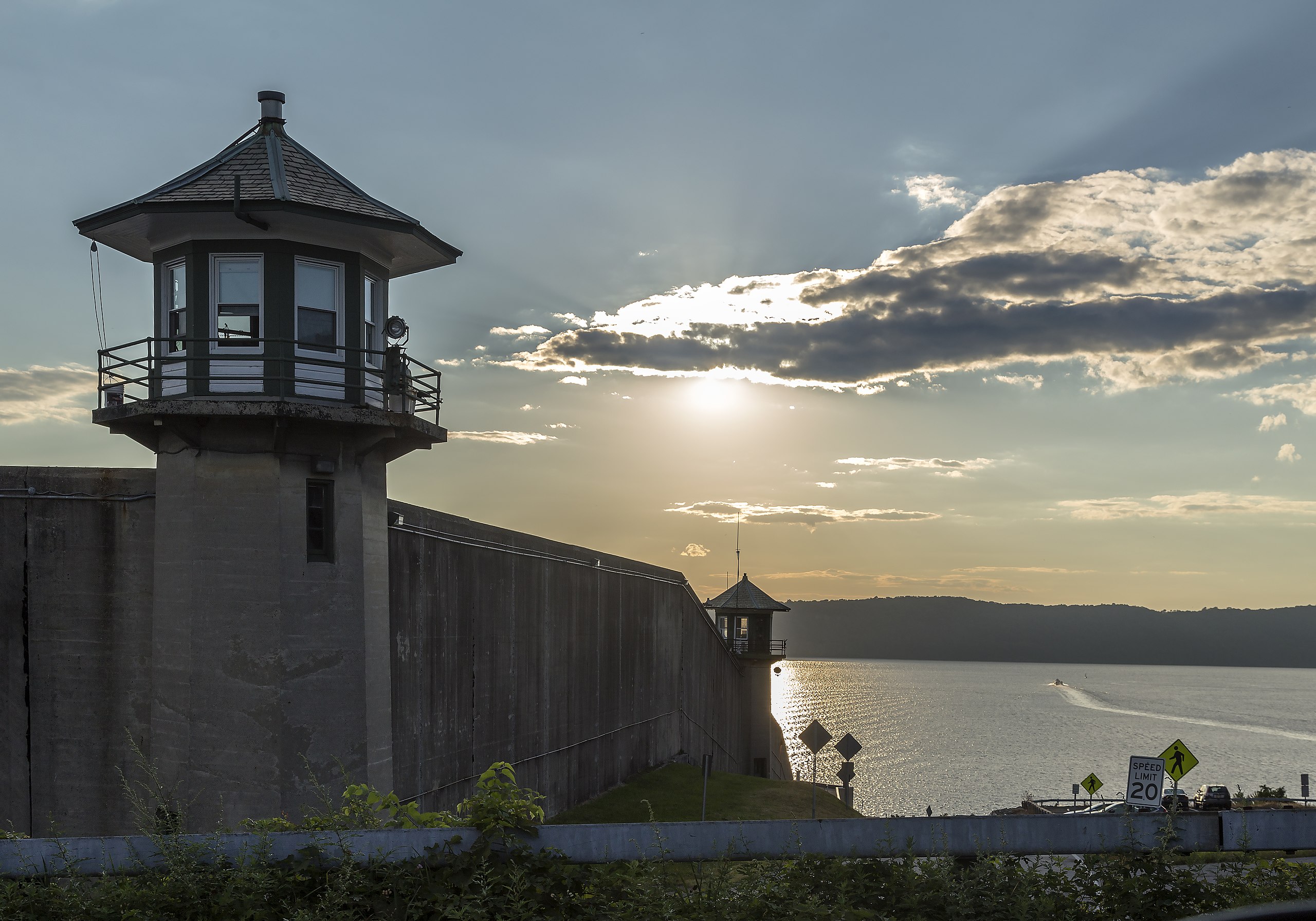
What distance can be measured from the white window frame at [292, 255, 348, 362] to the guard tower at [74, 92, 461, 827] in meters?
0.03

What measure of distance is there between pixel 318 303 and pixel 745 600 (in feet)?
148

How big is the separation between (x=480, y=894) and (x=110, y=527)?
38.1ft

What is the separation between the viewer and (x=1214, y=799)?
132 feet

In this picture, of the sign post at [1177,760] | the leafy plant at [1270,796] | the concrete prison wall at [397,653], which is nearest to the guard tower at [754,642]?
the leafy plant at [1270,796]

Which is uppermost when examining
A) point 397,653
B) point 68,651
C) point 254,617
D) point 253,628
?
point 254,617

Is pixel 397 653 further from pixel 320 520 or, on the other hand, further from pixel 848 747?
pixel 848 747

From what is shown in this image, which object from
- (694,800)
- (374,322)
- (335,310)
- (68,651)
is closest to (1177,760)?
(694,800)

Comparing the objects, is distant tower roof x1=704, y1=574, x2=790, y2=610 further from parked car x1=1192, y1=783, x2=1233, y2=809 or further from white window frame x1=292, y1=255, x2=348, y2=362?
white window frame x1=292, y1=255, x2=348, y2=362

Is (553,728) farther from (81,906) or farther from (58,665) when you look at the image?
(81,906)

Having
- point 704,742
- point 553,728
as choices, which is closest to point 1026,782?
point 704,742

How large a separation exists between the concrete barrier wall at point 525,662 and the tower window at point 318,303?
3497mm

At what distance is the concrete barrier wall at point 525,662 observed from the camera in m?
19.2

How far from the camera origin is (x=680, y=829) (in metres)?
8.46

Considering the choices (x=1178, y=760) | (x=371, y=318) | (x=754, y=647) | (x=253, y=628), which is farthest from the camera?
(x=754, y=647)
